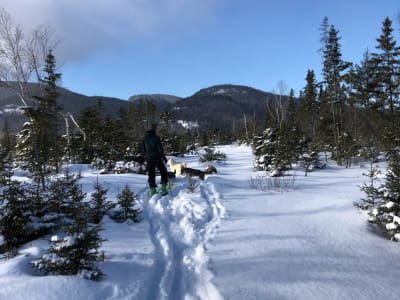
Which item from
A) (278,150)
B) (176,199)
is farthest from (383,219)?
(278,150)

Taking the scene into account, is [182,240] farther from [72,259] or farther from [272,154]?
[272,154]

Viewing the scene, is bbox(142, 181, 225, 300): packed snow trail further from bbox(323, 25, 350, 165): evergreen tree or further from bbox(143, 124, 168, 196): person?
bbox(323, 25, 350, 165): evergreen tree

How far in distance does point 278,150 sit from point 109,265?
11.8 metres

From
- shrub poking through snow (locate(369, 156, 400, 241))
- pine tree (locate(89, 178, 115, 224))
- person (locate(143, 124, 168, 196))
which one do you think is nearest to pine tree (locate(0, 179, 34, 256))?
pine tree (locate(89, 178, 115, 224))

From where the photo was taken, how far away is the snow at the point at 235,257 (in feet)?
11.4

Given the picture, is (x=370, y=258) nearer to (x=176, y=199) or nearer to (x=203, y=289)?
(x=203, y=289)

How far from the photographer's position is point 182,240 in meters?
5.32

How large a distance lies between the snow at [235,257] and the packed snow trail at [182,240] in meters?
0.02

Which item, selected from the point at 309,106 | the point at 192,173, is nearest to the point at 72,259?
the point at 192,173

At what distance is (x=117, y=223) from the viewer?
6.23 m

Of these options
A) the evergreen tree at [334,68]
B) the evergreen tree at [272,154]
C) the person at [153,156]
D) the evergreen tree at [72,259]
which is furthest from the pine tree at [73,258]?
the evergreen tree at [334,68]

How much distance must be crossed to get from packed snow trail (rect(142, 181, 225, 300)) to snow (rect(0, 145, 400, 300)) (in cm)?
2

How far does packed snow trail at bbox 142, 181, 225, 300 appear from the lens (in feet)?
12.0

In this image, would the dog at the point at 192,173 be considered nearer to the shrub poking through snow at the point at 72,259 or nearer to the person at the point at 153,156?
the person at the point at 153,156
